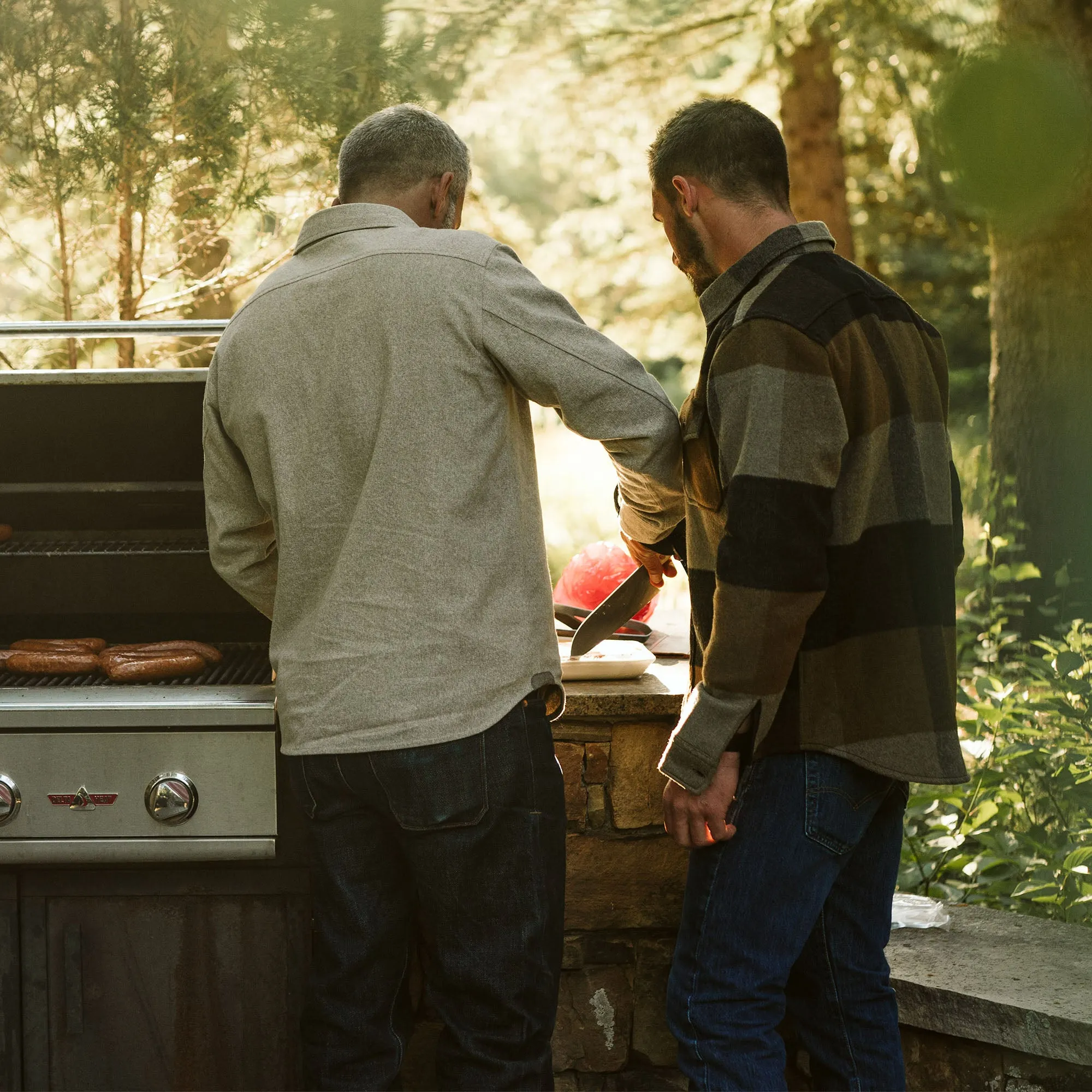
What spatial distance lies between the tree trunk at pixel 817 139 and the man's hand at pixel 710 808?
4492mm

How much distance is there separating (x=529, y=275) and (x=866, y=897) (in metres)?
1.20

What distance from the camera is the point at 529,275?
176 cm

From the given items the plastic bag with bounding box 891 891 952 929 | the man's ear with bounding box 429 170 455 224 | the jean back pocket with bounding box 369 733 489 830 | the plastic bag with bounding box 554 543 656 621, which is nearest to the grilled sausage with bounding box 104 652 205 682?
the jean back pocket with bounding box 369 733 489 830

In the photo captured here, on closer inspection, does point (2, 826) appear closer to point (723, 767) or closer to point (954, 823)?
point (723, 767)

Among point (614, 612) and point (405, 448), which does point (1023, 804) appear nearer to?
point (614, 612)

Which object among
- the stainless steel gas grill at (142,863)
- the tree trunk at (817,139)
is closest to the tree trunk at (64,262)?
the stainless steel gas grill at (142,863)

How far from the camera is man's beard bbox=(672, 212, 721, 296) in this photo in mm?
1798

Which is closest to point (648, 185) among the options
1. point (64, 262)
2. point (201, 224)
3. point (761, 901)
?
point (201, 224)

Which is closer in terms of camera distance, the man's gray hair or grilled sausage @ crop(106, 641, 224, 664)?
the man's gray hair

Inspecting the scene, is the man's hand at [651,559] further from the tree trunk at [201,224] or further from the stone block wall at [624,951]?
the tree trunk at [201,224]

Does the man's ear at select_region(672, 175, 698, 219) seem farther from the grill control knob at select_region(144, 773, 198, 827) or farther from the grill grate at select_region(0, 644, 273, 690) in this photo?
the grill control knob at select_region(144, 773, 198, 827)

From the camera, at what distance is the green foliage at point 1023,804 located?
284cm

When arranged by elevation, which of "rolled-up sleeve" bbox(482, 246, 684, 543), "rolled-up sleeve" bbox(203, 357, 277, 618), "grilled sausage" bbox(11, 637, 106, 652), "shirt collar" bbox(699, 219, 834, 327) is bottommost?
"grilled sausage" bbox(11, 637, 106, 652)

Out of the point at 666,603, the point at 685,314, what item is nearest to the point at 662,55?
the point at 685,314
